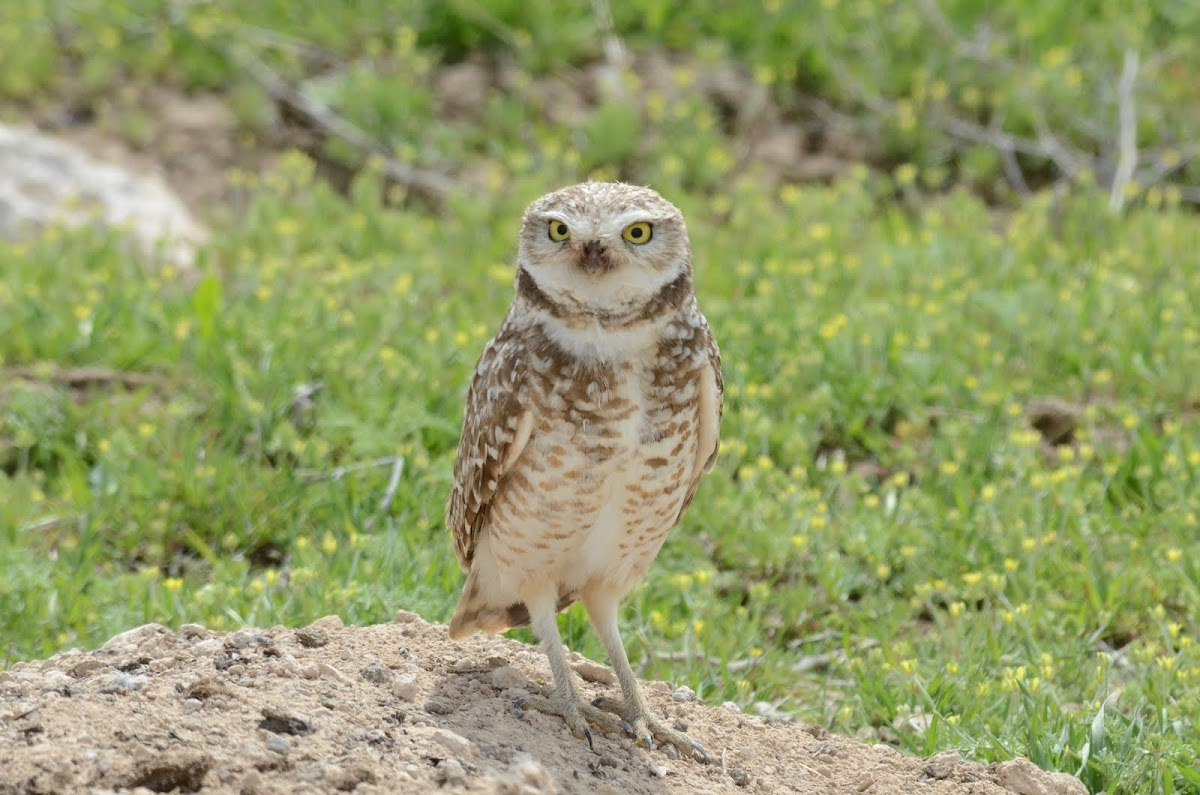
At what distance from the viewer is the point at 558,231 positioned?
3.63 m

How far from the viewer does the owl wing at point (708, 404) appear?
12.8ft

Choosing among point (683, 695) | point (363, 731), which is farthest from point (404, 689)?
point (683, 695)

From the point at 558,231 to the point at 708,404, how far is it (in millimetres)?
657

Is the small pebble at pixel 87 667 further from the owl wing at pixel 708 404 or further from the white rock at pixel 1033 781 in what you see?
the white rock at pixel 1033 781

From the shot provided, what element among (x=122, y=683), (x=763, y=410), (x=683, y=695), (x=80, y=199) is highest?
(x=80, y=199)

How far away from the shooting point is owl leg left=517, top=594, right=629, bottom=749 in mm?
3910

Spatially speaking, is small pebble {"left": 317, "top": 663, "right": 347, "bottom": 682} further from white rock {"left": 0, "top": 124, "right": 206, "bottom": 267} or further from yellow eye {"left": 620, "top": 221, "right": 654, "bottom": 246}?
white rock {"left": 0, "top": 124, "right": 206, "bottom": 267}

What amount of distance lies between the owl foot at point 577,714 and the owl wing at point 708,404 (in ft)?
1.87

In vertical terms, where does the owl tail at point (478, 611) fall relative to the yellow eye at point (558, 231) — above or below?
below

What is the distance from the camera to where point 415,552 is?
201 inches

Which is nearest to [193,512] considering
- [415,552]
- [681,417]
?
[415,552]

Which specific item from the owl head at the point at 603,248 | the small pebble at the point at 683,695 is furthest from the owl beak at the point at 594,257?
the small pebble at the point at 683,695

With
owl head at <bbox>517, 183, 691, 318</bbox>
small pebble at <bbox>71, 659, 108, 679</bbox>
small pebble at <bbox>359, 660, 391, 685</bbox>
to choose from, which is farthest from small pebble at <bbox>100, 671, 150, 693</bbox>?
owl head at <bbox>517, 183, 691, 318</bbox>

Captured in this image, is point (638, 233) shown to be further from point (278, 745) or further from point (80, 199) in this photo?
point (80, 199)
